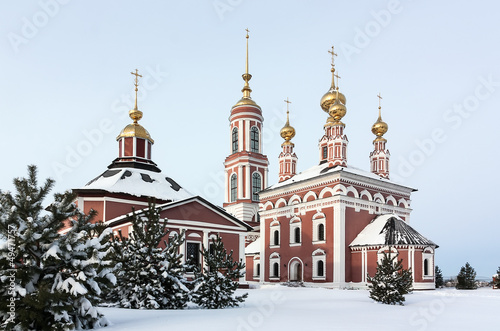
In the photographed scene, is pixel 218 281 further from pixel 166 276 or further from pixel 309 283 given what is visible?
pixel 309 283

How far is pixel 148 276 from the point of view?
13.3 meters

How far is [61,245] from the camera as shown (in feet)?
29.0

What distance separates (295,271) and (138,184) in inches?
569

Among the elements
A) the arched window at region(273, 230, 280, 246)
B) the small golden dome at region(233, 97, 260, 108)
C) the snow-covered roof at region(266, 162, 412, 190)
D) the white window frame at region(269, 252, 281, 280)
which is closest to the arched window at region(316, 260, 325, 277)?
the white window frame at region(269, 252, 281, 280)

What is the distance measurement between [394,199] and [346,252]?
724cm

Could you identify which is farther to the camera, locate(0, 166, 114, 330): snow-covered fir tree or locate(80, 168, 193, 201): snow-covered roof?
locate(80, 168, 193, 201): snow-covered roof

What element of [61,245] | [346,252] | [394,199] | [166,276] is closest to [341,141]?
[394,199]

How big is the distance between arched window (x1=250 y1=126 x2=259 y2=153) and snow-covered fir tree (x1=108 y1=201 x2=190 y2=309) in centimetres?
2970

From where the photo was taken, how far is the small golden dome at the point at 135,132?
105 ft

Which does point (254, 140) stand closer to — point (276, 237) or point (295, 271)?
point (276, 237)

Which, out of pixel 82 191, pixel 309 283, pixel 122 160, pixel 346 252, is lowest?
pixel 309 283

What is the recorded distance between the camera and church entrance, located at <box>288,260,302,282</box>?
3259cm

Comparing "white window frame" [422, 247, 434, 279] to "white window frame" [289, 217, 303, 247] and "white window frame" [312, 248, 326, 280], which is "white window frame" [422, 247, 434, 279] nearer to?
"white window frame" [312, 248, 326, 280]

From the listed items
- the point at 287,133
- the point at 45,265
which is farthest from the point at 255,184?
the point at 45,265
